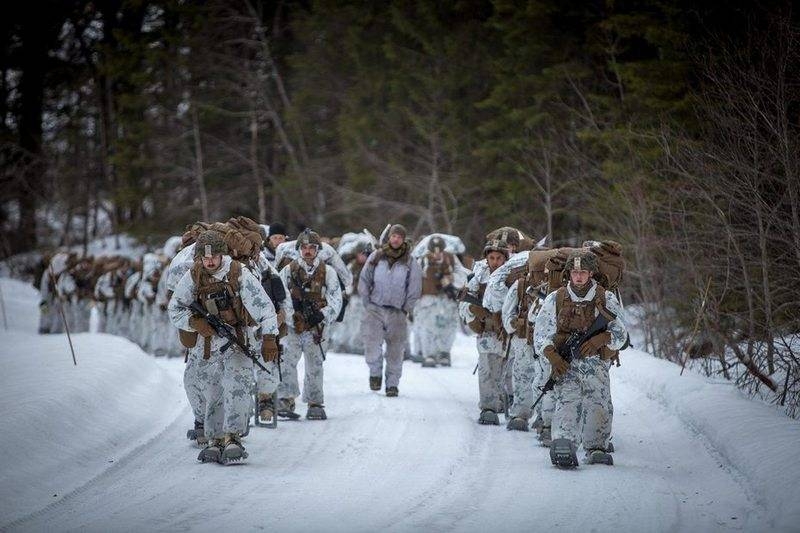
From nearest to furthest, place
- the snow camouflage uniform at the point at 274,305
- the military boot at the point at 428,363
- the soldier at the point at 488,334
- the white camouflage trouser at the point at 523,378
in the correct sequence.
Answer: the snow camouflage uniform at the point at 274,305 < the white camouflage trouser at the point at 523,378 < the soldier at the point at 488,334 < the military boot at the point at 428,363

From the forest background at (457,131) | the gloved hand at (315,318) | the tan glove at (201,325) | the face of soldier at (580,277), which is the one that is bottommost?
the gloved hand at (315,318)

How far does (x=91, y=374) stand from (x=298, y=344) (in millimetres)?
2729

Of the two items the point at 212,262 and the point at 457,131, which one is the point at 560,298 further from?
the point at 457,131

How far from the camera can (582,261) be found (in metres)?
9.71

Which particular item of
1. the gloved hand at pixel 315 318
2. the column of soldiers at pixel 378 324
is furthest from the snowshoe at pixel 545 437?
the gloved hand at pixel 315 318

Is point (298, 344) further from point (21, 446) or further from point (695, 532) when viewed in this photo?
point (695, 532)

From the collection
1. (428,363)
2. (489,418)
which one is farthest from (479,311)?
(428,363)

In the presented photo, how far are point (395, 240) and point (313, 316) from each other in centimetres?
250

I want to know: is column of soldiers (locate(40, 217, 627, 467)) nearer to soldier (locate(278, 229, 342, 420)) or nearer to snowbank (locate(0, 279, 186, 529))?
soldier (locate(278, 229, 342, 420))

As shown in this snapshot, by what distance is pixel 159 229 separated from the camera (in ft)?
143

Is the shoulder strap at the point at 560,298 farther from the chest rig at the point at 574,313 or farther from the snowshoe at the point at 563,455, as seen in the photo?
the snowshoe at the point at 563,455

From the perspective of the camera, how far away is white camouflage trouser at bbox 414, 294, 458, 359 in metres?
19.5

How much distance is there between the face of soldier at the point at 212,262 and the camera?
977cm

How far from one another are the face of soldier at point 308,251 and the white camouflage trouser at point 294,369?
961mm
